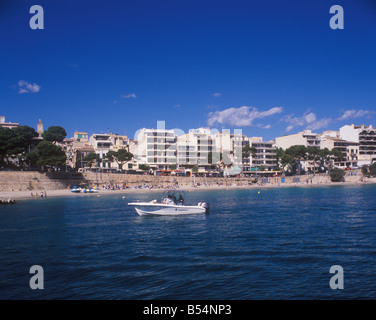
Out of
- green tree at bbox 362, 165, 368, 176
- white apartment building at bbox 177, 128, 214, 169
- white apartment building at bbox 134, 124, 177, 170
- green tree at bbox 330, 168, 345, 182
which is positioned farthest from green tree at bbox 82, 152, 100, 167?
green tree at bbox 362, 165, 368, 176

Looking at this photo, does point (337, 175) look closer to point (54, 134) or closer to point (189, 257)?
point (54, 134)

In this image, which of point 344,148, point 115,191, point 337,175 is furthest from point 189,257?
point 344,148

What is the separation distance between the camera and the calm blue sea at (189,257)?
13.5m

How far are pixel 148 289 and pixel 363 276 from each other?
9891mm

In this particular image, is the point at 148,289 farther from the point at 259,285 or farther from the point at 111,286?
the point at 259,285

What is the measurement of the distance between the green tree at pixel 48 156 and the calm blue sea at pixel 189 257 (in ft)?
122

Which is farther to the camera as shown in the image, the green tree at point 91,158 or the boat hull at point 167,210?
the green tree at point 91,158

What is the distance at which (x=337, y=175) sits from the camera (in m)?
95.4

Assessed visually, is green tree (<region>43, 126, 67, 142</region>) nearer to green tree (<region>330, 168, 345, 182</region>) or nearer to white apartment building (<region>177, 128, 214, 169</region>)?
white apartment building (<region>177, 128, 214, 169</region>)

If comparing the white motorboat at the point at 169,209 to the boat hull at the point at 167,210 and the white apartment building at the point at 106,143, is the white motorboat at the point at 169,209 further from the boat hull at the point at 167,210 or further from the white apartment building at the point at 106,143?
the white apartment building at the point at 106,143

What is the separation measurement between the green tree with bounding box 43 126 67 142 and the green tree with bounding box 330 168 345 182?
275 ft

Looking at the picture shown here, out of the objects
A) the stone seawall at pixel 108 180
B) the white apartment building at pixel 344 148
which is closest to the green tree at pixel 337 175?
the stone seawall at pixel 108 180

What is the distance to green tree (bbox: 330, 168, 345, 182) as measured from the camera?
314ft

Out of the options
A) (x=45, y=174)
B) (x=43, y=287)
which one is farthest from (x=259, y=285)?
(x=45, y=174)
